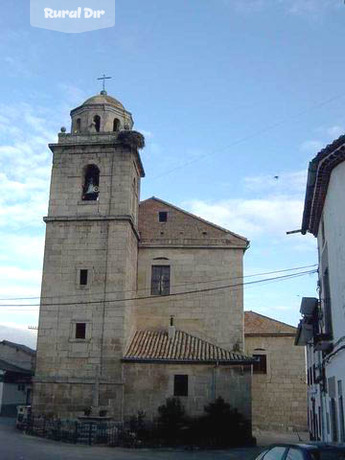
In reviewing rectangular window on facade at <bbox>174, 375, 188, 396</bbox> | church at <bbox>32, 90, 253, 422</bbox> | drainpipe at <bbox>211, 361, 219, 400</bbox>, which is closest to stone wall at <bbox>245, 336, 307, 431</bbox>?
church at <bbox>32, 90, 253, 422</bbox>

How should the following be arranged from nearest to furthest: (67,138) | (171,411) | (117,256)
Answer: (171,411), (117,256), (67,138)

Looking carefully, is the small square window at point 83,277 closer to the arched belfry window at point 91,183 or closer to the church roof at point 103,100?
the arched belfry window at point 91,183

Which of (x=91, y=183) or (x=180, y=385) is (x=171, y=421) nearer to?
(x=180, y=385)

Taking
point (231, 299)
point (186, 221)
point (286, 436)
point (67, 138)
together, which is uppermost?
point (67, 138)

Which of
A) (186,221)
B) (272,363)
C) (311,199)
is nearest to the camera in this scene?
(311,199)

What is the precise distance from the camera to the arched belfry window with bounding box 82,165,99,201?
2458 centimetres

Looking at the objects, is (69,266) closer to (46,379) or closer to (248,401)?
(46,379)

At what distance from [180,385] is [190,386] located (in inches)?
17.0

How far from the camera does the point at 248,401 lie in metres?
21.7

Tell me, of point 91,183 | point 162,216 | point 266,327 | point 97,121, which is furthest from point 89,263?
point 266,327

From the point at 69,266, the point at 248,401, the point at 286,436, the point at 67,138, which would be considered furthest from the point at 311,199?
the point at 286,436

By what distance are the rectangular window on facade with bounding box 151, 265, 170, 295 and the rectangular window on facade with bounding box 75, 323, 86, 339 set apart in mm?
4555

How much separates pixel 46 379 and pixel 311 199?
13.8m

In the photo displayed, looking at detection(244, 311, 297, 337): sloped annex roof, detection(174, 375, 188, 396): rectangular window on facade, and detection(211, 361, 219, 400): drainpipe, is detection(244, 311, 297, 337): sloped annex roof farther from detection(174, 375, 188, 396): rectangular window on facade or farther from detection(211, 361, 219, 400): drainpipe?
detection(174, 375, 188, 396): rectangular window on facade
